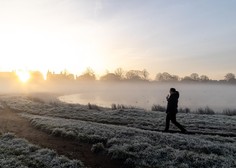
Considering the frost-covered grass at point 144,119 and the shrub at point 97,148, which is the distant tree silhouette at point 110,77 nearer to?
the frost-covered grass at point 144,119

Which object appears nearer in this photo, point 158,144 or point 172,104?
point 158,144

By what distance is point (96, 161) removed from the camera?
15781 mm

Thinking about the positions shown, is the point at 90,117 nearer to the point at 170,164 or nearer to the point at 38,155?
the point at 38,155

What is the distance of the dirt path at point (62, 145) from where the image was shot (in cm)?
1568

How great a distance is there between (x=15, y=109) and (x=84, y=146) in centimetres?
2092

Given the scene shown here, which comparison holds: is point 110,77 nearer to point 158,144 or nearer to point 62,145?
point 62,145

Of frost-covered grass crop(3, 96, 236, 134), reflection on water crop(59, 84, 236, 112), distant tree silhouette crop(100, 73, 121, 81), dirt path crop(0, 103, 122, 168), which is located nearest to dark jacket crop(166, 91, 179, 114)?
frost-covered grass crop(3, 96, 236, 134)

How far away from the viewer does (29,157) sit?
16297mm

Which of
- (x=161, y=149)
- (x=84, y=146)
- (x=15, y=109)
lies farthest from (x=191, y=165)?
(x=15, y=109)

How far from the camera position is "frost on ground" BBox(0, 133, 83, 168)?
596 inches

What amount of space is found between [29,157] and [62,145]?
8.78ft

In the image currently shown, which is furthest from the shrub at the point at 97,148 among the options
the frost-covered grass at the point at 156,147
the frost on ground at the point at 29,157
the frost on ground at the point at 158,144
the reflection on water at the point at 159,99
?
the reflection on water at the point at 159,99

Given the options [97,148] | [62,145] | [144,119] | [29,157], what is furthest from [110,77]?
[29,157]

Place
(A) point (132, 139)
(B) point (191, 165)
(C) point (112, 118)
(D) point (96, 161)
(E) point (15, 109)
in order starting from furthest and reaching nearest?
1. (E) point (15, 109)
2. (C) point (112, 118)
3. (A) point (132, 139)
4. (D) point (96, 161)
5. (B) point (191, 165)
